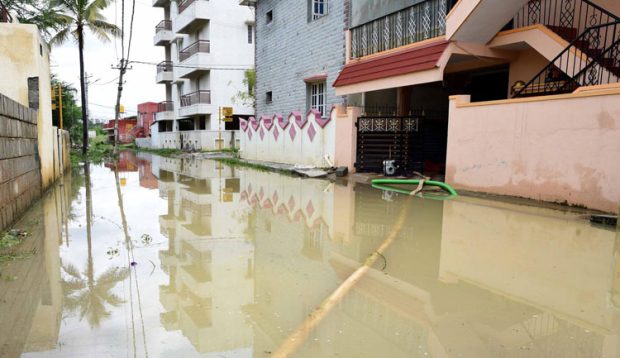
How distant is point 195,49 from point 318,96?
18456 mm

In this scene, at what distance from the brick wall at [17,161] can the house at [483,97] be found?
8.70 m

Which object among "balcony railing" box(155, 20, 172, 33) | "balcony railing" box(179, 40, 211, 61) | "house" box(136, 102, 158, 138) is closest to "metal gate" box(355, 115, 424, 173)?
"balcony railing" box(179, 40, 211, 61)

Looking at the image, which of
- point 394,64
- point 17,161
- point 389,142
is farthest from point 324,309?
point 389,142

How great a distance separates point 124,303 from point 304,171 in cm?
1135

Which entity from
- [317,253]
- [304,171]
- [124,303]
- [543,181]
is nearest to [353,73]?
[304,171]

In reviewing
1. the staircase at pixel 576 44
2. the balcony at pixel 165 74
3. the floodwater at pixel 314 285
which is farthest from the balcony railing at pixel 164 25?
the floodwater at pixel 314 285

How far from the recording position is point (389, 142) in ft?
45.5

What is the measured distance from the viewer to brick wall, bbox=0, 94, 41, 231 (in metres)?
6.54

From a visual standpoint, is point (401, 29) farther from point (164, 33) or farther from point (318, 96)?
point (164, 33)

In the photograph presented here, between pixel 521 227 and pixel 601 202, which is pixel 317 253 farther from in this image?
pixel 601 202

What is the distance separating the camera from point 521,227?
700cm

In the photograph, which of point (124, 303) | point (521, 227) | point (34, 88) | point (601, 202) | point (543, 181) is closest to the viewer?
point (124, 303)

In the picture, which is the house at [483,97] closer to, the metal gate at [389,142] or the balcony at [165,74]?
the metal gate at [389,142]

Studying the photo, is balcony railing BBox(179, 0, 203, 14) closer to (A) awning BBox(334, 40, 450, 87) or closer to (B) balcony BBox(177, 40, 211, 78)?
(B) balcony BBox(177, 40, 211, 78)
